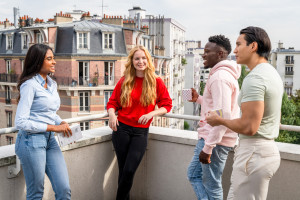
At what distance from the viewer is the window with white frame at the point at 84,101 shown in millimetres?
29172

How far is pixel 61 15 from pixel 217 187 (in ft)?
98.5

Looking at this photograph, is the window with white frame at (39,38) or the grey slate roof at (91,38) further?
the window with white frame at (39,38)

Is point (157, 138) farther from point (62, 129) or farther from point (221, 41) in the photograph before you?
point (221, 41)

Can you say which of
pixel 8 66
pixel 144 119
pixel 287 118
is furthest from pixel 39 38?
pixel 144 119

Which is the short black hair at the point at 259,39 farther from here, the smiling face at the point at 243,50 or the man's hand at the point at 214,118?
the man's hand at the point at 214,118

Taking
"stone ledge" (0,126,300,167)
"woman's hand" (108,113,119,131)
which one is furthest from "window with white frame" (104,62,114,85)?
"woman's hand" (108,113,119,131)

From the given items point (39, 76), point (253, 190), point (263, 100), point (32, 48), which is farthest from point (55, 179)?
point (263, 100)

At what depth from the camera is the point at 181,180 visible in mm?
3430

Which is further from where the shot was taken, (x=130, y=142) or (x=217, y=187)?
(x=130, y=142)

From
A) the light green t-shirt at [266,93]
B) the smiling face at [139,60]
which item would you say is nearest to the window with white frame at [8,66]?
the smiling face at [139,60]

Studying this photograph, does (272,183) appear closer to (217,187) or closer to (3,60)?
(217,187)

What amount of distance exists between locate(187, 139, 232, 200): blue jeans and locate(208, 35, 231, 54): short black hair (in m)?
0.76

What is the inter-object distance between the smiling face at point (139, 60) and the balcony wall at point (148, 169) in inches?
32.0

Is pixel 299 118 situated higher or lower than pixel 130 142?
lower
